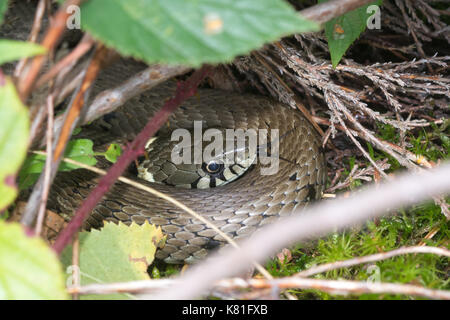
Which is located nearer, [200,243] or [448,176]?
[448,176]

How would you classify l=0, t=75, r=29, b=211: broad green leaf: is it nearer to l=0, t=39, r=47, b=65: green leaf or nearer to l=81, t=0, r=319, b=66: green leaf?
l=0, t=39, r=47, b=65: green leaf

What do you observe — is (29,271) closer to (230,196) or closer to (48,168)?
(48,168)

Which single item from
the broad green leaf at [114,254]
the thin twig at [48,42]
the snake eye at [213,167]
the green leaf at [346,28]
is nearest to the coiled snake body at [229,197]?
the snake eye at [213,167]

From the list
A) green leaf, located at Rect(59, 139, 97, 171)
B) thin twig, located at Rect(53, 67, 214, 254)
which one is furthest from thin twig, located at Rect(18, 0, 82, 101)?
green leaf, located at Rect(59, 139, 97, 171)
